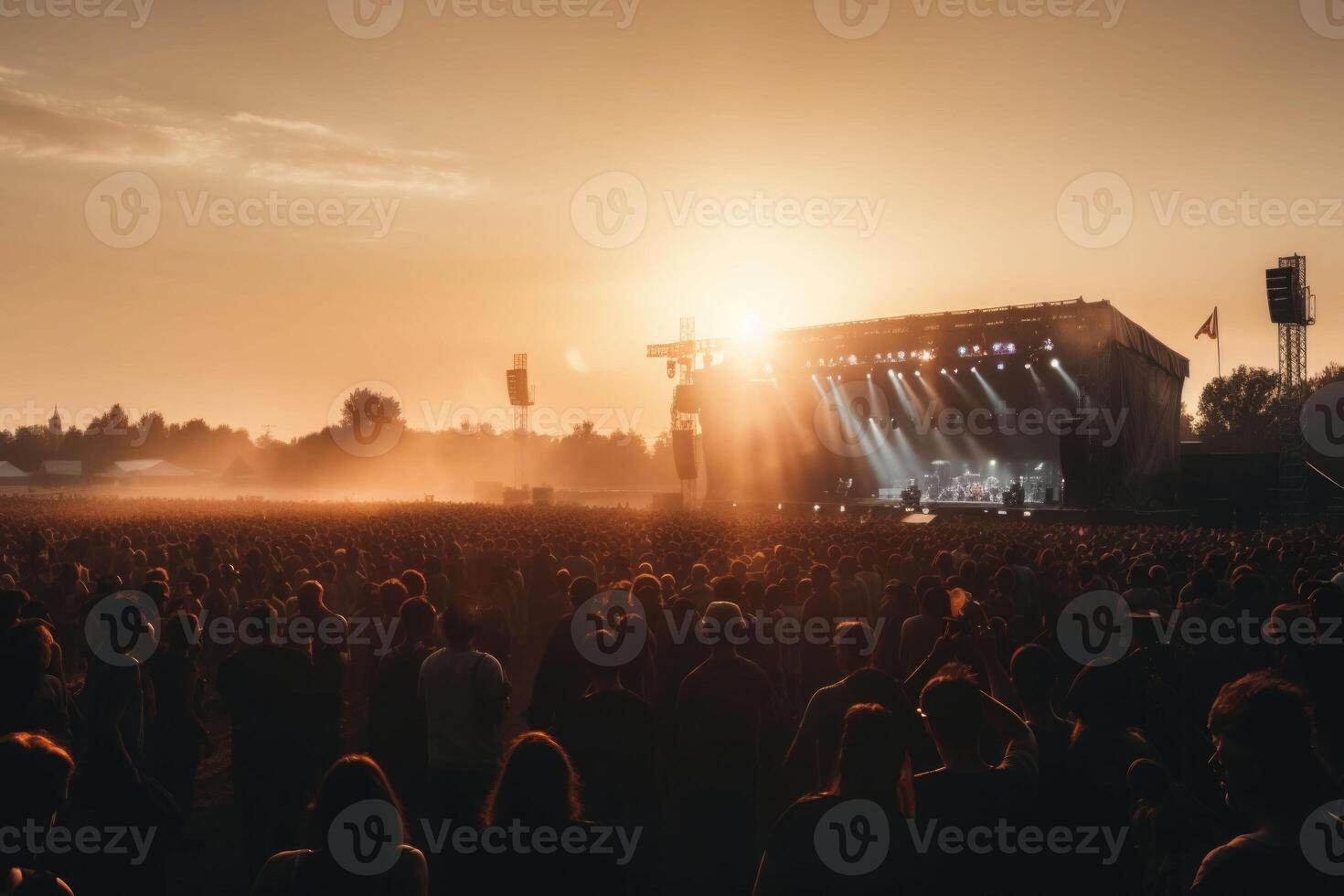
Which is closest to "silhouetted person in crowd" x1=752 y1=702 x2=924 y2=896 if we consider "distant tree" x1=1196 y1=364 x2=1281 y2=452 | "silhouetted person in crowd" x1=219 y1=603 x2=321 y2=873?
"silhouetted person in crowd" x1=219 y1=603 x2=321 y2=873

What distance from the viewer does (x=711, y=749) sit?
15.8ft

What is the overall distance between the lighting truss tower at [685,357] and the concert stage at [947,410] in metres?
0.30

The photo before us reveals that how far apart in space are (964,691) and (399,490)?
109316 millimetres

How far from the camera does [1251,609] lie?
278 inches

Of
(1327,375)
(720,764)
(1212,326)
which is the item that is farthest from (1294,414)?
(1327,375)

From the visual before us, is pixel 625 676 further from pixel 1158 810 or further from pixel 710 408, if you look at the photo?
pixel 710 408

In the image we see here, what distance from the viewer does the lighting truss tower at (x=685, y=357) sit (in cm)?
4578

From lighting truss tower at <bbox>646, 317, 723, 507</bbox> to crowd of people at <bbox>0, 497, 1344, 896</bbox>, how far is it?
3654 cm

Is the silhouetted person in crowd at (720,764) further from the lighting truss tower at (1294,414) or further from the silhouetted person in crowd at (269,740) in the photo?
the lighting truss tower at (1294,414)

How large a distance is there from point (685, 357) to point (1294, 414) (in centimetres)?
2661

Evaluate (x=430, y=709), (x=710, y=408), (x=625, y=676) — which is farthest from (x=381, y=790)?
(x=710, y=408)

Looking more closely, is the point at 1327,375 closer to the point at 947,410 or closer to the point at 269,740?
the point at 947,410

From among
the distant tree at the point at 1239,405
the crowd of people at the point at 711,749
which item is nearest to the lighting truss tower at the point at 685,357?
the crowd of people at the point at 711,749

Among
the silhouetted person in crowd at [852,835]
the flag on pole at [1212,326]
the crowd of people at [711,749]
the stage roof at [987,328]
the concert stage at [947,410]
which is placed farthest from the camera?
the flag on pole at [1212,326]
